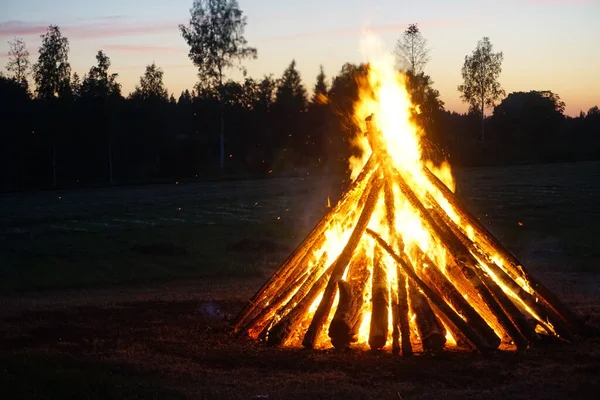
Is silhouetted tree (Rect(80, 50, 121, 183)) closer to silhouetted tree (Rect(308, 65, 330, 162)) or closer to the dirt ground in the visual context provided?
silhouetted tree (Rect(308, 65, 330, 162))

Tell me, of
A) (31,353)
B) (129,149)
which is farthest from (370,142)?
(129,149)

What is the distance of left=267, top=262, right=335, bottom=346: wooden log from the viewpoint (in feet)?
31.3

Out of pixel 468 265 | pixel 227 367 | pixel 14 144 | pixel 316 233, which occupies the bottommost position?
pixel 227 367

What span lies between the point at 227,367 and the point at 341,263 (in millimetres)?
2229

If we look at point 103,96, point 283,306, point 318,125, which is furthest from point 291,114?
point 283,306

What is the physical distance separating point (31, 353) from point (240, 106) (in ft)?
190

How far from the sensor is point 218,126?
6569cm

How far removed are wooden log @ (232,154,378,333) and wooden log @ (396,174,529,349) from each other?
22.5 inches

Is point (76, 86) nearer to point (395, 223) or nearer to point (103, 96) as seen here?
point (103, 96)

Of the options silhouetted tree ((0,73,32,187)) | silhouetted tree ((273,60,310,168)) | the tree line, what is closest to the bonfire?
the tree line

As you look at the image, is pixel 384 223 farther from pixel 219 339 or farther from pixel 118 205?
pixel 118 205

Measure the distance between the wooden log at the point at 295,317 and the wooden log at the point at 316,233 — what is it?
933mm

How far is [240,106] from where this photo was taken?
2601 inches

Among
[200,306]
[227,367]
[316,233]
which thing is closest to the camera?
[227,367]
